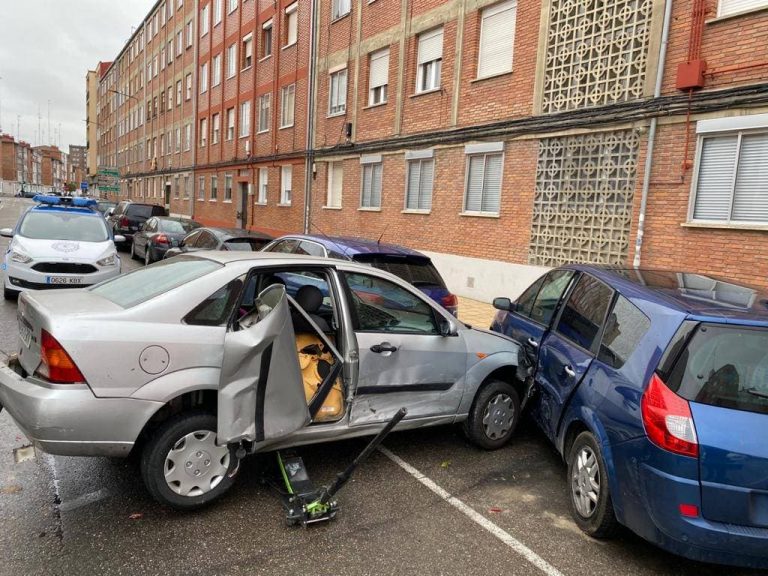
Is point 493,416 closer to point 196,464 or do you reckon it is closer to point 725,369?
point 725,369

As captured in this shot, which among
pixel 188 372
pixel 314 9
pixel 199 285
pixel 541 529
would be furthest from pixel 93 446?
pixel 314 9

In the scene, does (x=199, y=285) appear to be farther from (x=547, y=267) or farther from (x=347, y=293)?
(x=547, y=267)

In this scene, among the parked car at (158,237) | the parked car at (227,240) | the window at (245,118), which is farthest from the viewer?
the window at (245,118)

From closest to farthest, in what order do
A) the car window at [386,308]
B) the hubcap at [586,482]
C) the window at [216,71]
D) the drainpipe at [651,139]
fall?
the hubcap at [586,482], the car window at [386,308], the drainpipe at [651,139], the window at [216,71]

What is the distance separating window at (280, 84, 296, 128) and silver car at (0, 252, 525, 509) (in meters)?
18.5

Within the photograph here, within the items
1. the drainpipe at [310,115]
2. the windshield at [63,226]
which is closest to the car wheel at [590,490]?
the windshield at [63,226]

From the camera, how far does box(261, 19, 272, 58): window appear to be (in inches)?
925

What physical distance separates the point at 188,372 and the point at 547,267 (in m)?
8.93

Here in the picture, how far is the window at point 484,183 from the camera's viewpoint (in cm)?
1223

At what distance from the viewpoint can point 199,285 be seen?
3367mm

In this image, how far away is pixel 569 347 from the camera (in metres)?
4.04

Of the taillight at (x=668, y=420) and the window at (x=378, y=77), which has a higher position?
the window at (x=378, y=77)

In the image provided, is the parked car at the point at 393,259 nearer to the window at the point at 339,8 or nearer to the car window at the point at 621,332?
the car window at the point at 621,332

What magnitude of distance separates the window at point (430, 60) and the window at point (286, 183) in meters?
8.01
